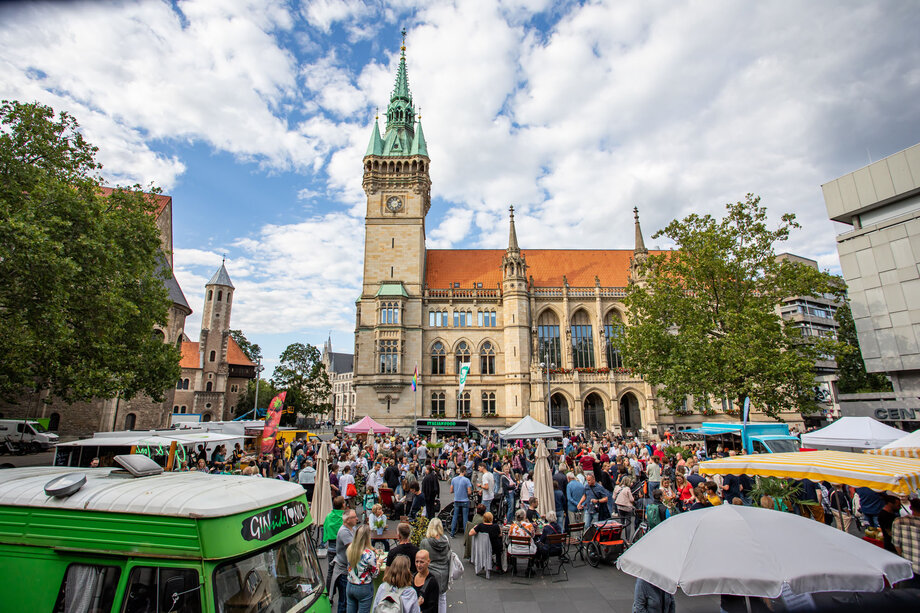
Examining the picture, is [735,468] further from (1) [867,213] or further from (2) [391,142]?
(2) [391,142]

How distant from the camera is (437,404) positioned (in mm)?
38938

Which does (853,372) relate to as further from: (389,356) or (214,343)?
(214,343)

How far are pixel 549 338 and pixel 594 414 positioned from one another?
24.9 feet

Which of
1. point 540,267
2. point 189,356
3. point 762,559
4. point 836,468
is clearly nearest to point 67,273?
point 762,559

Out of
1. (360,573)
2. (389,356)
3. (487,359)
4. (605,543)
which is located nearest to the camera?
(360,573)

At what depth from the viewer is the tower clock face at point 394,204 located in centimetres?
4217

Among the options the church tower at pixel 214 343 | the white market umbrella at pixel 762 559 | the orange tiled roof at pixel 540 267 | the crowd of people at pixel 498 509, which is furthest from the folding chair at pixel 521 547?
the church tower at pixel 214 343

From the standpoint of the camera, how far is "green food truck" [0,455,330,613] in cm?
382

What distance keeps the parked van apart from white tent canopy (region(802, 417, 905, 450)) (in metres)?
37.5

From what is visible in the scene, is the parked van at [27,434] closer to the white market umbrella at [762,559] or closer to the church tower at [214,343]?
the church tower at [214,343]

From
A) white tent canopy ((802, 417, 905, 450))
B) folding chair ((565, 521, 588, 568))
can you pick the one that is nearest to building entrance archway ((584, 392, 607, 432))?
white tent canopy ((802, 417, 905, 450))

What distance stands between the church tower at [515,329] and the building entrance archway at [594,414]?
5590 millimetres

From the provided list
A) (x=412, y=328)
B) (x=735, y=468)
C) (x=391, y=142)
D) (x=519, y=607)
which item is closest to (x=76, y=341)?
(x=519, y=607)

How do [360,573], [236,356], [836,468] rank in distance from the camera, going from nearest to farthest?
[360,573] → [836,468] → [236,356]
